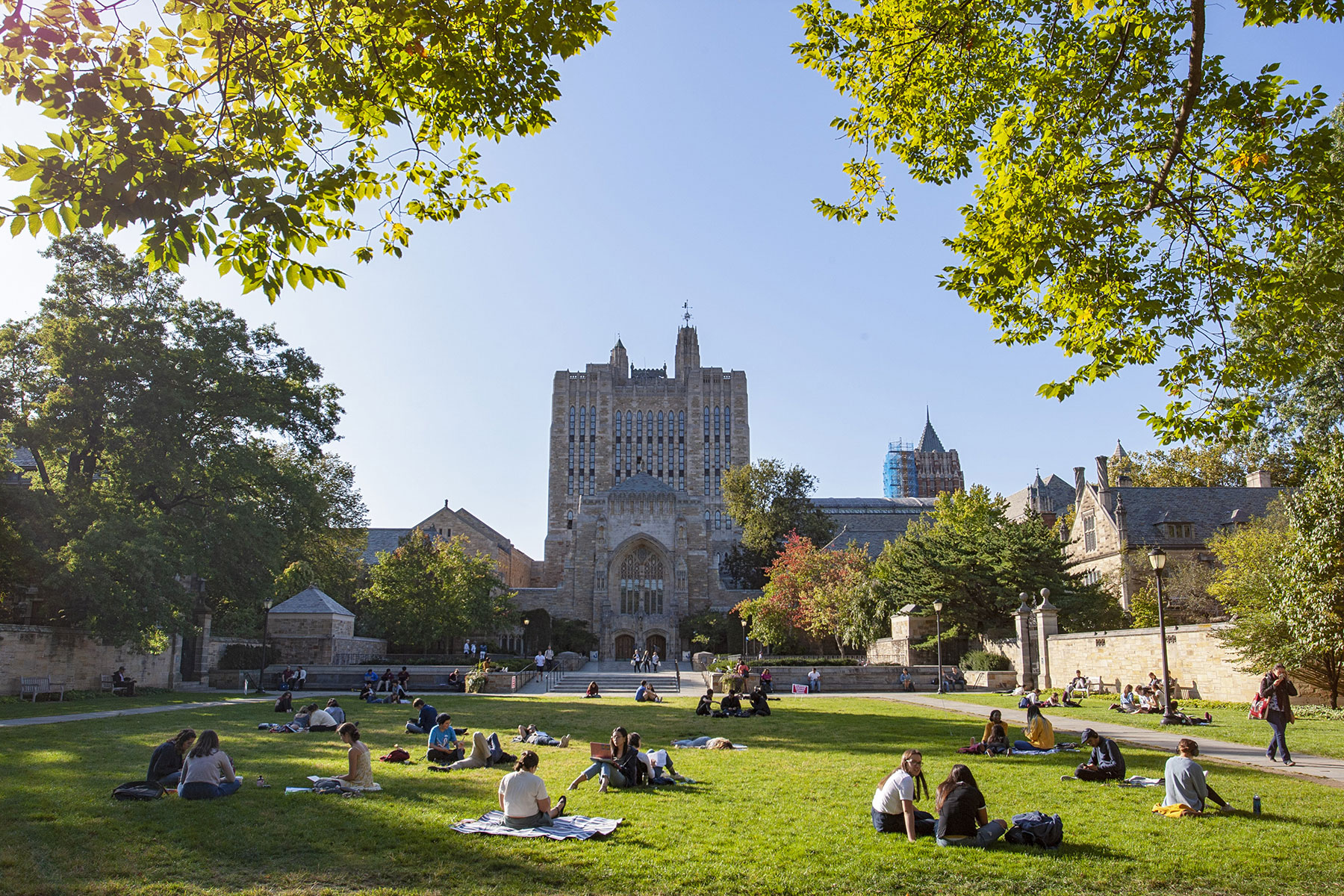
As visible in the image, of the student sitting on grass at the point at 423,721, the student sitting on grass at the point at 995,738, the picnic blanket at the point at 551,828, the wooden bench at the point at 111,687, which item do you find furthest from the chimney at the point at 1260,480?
the wooden bench at the point at 111,687

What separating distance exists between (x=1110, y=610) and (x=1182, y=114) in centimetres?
3445

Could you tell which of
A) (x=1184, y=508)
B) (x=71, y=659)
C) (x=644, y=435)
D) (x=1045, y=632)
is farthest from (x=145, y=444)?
(x=644, y=435)

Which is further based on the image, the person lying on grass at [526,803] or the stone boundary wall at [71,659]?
the stone boundary wall at [71,659]

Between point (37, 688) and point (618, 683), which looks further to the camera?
point (618, 683)

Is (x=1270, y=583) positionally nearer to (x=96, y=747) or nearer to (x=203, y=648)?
(x=96, y=747)

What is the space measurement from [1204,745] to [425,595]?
36372 mm

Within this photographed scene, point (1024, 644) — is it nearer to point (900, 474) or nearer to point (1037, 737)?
point (1037, 737)

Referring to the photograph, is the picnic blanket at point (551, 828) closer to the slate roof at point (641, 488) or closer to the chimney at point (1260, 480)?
the chimney at point (1260, 480)

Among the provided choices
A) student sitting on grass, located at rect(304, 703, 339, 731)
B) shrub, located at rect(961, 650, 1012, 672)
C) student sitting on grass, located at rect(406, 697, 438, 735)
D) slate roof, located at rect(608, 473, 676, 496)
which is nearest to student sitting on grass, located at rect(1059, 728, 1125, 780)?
student sitting on grass, located at rect(406, 697, 438, 735)

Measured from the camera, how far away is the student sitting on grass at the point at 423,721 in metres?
15.2

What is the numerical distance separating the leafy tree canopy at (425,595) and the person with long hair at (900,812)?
38708 mm

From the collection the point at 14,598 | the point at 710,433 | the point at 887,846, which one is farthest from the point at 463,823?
the point at 710,433

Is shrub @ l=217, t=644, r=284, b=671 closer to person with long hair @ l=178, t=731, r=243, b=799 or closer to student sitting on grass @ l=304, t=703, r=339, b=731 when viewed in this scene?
student sitting on grass @ l=304, t=703, r=339, b=731

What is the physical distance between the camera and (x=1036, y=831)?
280 inches
